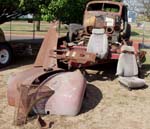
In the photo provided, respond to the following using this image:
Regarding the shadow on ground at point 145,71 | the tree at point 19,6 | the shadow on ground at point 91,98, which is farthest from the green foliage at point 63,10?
the shadow on ground at point 91,98

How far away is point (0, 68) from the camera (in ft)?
42.2

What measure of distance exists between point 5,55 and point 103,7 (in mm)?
3740

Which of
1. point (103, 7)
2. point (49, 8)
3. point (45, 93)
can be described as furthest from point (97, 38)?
point (45, 93)

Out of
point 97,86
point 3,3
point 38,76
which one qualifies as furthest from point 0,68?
point 38,76

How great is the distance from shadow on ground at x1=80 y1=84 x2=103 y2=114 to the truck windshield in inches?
157

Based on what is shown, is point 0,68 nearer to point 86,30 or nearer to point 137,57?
point 86,30

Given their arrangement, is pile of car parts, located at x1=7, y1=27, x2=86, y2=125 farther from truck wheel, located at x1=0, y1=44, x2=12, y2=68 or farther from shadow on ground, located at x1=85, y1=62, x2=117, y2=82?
truck wheel, located at x1=0, y1=44, x2=12, y2=68

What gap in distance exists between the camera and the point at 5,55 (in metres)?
13.4

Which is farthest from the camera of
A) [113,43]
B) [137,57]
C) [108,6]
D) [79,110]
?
[108,6]

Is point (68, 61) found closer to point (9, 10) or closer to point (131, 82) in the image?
point (131, 82)

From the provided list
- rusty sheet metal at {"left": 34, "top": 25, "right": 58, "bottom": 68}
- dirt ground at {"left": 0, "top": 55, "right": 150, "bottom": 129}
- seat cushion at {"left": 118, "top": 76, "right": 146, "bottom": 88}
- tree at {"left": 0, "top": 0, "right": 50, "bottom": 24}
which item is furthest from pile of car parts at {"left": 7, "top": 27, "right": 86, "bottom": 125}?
tree at {"left": 0, "top": 0, "right": 50, "bottom": 24}

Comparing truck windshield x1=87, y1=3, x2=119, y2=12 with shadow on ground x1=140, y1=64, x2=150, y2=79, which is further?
truck windshield x1=87, y1=3, x2=119, y2=12

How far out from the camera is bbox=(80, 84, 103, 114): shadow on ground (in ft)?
28.1

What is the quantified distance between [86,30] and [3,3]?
2.89m
